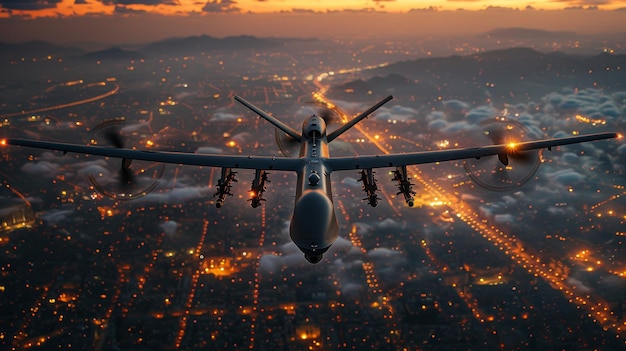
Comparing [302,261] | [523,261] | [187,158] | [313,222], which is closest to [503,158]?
[313,222]

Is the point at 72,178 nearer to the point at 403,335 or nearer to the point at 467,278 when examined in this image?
the point at 403,335

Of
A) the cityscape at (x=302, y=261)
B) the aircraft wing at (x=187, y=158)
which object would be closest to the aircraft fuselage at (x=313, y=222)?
the aircraft wing at (x=187, y=158)

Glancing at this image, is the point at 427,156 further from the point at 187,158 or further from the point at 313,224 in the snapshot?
the point at 187,158

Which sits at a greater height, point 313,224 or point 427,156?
point 427,156

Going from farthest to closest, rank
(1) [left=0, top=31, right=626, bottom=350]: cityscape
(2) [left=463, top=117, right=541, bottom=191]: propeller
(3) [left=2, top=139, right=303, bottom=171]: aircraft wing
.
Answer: (1) [left=0, top=31, right=626, bottom=350]: cityscape < (2) [left=463, top=117, right=541, bottom=191]: propeller < (3) [left=2, top=139, right=303, bottom=171]: aircraft wing

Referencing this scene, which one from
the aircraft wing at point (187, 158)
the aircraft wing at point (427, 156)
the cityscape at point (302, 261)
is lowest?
the cityscape at point (302, 261)

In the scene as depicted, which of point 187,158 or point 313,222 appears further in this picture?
point 187,158

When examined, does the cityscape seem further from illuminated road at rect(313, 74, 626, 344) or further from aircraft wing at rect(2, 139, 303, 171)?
aircraft wing at rect(2, 139, 303, 171)

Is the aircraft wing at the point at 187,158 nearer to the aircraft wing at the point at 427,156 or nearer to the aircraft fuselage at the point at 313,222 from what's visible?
the aircraft wing at the point at 427,156

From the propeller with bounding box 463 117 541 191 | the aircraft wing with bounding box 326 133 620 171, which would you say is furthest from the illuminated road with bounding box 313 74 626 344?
the propeller with bounding box 463 117 541 191
